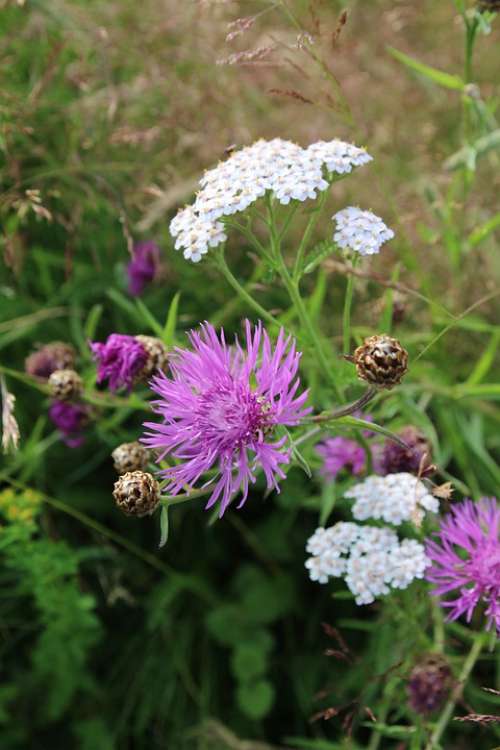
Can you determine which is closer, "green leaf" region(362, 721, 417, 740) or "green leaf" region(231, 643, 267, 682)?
"green leaf" region(362, 721, 417, 740)

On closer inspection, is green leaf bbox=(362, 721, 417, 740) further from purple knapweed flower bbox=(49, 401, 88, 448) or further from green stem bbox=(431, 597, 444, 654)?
purple knapweed flower bbox=(49, 401, 88, 448)

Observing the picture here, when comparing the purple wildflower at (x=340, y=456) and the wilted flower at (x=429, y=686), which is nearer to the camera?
the wilted flower at (x=429, y=686)

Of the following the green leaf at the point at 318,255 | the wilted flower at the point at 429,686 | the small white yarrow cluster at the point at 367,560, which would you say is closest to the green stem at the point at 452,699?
the wilted flower at the point at 429,686

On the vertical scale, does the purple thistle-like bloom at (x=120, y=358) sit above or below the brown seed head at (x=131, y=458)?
above

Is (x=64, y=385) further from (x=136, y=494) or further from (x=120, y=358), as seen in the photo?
(x=136, y=494)

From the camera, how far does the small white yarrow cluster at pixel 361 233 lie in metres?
0.98

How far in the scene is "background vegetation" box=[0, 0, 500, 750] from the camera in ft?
4.93

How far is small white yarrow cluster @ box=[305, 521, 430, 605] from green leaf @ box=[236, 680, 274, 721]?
1.84ft

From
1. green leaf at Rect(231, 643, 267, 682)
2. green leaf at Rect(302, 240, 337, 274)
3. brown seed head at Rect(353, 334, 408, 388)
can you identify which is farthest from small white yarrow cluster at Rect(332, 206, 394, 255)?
green leaf at Rect(231, 643, 267, 682)

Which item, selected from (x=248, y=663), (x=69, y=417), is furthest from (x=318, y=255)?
(x=248, y=663)

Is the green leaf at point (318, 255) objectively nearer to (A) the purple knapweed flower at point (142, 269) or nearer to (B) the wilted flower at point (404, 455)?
(B) the wilted flower at point (404, 455)

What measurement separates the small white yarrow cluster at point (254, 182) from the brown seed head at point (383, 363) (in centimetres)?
22

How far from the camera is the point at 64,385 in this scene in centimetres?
126

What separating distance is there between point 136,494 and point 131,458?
0.76 feet
